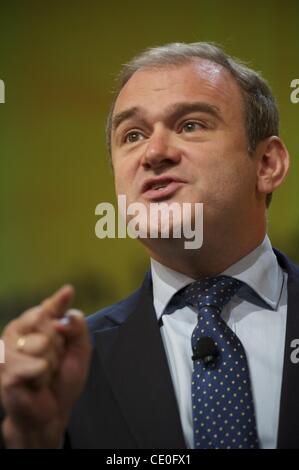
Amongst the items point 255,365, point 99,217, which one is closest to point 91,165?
point 99,217

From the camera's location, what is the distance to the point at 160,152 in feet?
3.89

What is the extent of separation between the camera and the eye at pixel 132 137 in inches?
50.1

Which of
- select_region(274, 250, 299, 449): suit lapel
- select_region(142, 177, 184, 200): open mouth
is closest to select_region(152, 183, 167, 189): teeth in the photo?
select_region(142, 177, 184, 200): open mouth

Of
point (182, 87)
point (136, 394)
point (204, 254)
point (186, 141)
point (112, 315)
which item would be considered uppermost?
point (182, 87)

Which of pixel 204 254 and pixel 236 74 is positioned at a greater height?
pixel 236 74

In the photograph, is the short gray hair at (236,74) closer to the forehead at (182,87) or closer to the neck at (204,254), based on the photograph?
the forehead at (182,87)

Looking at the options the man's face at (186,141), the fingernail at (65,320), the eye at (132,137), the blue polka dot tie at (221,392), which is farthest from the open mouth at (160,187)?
the fingernail at (65,320)

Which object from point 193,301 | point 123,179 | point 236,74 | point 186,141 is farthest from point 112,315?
point 236,74

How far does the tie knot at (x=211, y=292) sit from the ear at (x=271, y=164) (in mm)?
226

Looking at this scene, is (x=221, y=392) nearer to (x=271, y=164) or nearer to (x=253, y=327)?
(x=253, y=327)

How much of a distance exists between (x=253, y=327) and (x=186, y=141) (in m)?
0.39

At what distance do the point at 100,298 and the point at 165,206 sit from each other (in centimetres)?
34

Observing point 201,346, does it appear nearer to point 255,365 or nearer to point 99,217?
point 255,365

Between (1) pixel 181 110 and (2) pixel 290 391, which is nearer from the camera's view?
(2) pixel 290 391
